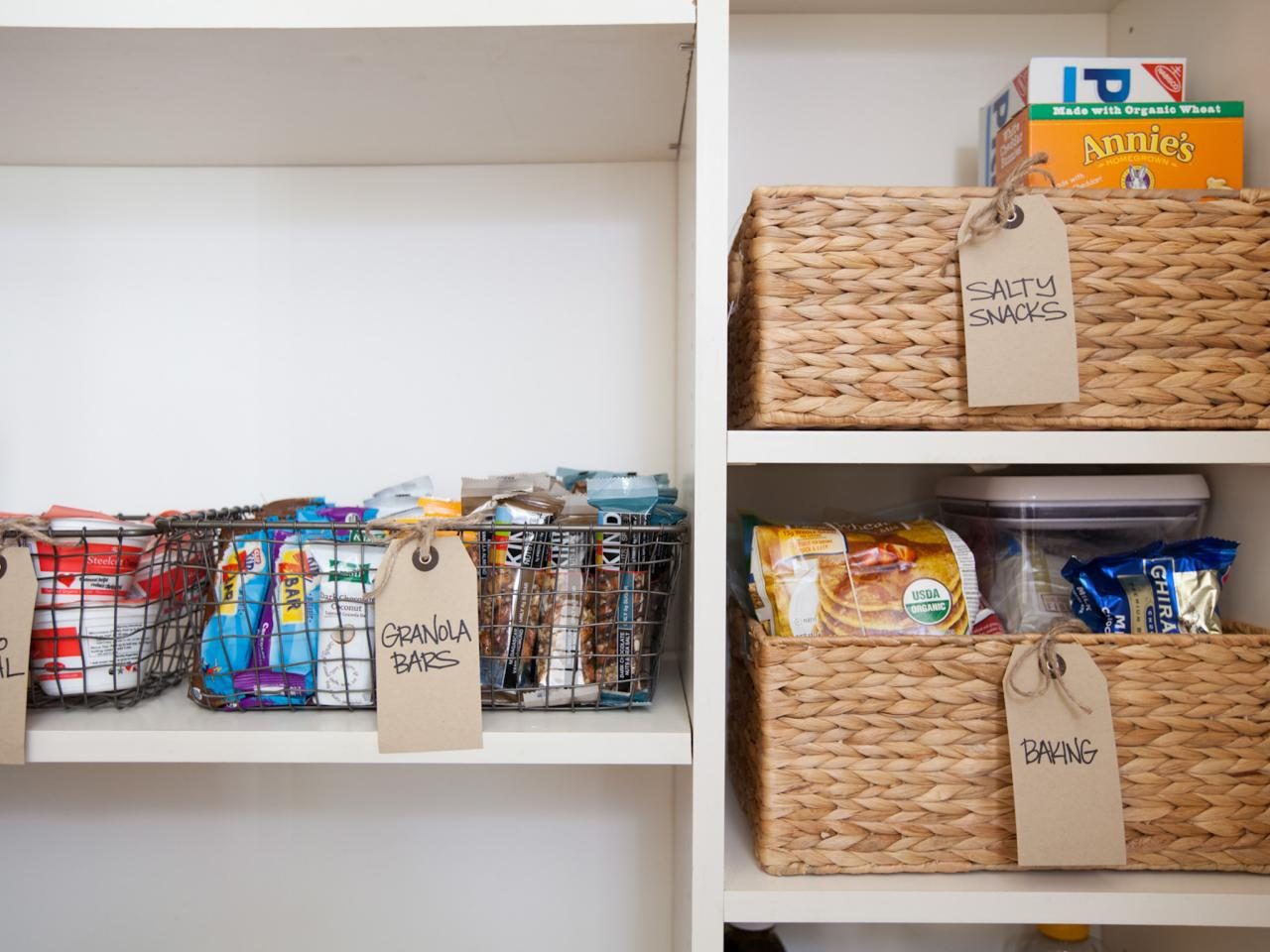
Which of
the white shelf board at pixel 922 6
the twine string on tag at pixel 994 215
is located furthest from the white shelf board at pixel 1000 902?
the white shelf board at pixel 922 6

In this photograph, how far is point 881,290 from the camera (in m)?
0.66

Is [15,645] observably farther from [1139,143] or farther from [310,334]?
[1139,143]

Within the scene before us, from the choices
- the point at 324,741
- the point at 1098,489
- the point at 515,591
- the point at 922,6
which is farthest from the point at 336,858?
the point at 922,6

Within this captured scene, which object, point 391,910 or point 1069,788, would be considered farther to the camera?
point 391,910

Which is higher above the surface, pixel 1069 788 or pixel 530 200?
pixel 530 200

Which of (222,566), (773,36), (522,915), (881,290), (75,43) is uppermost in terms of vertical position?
(773,36)

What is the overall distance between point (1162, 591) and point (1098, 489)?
10 centimetres

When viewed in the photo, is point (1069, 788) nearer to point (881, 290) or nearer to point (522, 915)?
point (881, 290)

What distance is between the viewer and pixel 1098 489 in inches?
28.7

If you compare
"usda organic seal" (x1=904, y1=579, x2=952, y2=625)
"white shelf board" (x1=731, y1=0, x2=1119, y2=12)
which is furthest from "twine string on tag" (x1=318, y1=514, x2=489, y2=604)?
"white shelf board" (x1=731, y1=0, x2=1119, y2=12)

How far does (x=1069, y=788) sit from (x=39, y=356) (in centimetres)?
121

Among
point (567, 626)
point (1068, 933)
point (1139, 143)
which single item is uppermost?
point (1139, 143)

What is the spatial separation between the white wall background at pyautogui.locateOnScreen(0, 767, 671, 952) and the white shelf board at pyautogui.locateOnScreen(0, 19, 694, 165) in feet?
2.46

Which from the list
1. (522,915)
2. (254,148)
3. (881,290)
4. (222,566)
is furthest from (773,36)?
(522,915)
